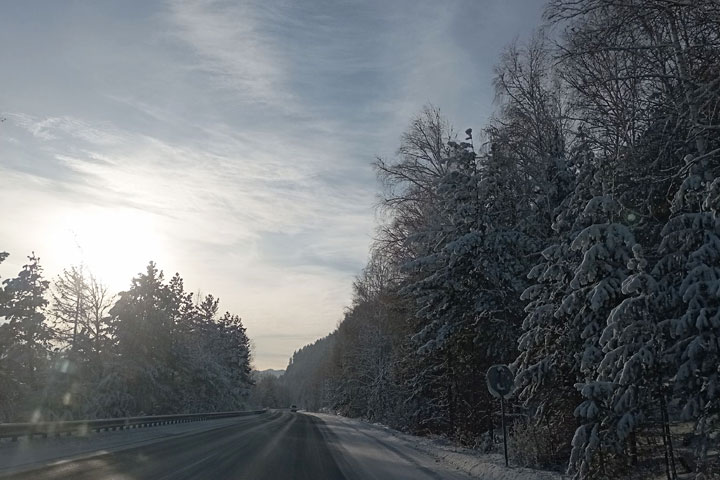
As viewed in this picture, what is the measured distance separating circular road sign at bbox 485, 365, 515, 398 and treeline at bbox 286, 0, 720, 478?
333mm

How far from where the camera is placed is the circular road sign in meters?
13.9

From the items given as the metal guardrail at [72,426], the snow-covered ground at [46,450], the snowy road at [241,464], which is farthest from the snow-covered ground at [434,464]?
the metal guardrail at [72,426]

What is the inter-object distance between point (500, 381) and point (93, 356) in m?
38.8

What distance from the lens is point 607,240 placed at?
11.2m

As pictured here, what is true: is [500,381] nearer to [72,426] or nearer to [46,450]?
[46,450]

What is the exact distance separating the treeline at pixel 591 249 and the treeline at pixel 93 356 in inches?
900

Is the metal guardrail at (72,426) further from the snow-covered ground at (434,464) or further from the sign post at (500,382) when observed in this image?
the sign post at (500,382)

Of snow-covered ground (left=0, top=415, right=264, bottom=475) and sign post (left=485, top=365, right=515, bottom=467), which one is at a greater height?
sign post (left=485, top=365, right=515, bottom=467)

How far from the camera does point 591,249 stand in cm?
1139

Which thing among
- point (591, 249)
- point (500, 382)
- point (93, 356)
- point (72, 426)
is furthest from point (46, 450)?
point (93, 356)

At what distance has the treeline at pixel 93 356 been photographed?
113 feet

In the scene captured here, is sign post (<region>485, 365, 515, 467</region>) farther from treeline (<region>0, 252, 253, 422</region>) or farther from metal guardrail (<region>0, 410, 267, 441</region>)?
treeline (<region>0, 252, 253, 422</region>)

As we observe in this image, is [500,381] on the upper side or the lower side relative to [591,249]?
lower

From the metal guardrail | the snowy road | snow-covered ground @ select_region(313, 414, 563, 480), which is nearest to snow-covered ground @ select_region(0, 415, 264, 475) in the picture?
the metal guardrail
